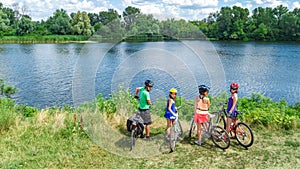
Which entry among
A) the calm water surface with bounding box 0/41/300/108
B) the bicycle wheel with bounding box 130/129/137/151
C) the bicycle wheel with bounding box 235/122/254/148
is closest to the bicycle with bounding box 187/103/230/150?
the bicycle wheel with bounding box 235/122/254/148

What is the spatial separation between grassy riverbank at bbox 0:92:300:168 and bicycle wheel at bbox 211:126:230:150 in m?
0.14

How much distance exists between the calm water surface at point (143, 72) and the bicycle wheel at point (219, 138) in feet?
8.42

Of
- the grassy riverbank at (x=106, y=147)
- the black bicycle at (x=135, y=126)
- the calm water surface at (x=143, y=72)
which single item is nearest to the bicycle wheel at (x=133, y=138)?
the black bicycle at (x=135, y=126)

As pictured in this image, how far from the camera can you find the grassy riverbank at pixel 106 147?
512 cm

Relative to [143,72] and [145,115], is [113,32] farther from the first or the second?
[143,72]

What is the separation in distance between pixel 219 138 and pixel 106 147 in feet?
8.09

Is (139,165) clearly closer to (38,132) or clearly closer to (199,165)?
(199,165)

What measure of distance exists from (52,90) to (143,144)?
14.2 metres

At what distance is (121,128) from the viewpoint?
6.85 m

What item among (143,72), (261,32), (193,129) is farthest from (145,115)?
(261,32)

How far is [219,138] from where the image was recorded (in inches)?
229

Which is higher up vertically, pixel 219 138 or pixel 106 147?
pixel 219 138

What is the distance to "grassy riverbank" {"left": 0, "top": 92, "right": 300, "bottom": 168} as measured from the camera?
5.12 metres

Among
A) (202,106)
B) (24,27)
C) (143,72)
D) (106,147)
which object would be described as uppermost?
(24,27)
